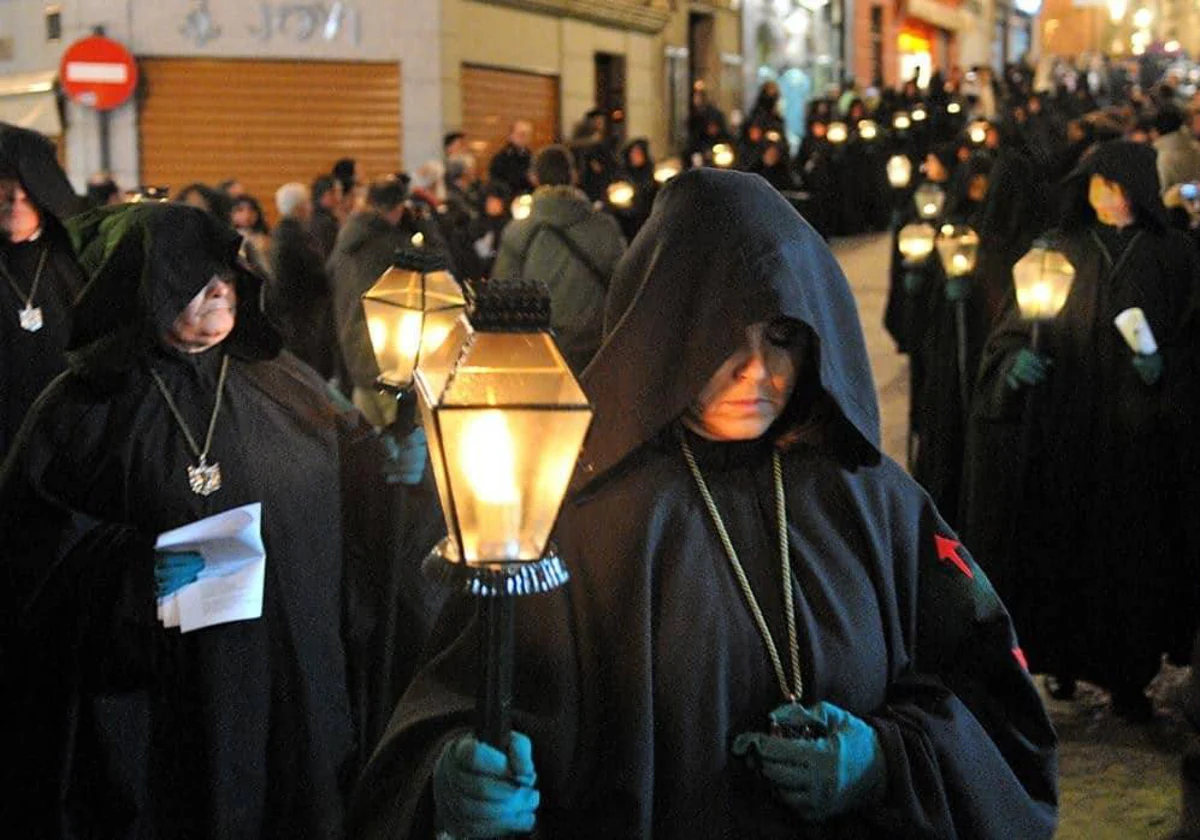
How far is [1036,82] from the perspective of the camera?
132 feet

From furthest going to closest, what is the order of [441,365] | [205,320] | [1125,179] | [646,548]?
[1125,179]
[205,320]
[646,548]
[441,365]

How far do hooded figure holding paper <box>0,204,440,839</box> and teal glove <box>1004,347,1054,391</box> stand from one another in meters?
3.52

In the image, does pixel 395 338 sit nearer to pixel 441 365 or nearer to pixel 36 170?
pixel 441 365

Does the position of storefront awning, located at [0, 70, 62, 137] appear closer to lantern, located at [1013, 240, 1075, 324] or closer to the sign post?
the sign post

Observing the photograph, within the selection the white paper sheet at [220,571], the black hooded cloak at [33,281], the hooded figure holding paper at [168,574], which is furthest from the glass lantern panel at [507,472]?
the black hooded cloak at [33,281]

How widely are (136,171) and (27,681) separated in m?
17.6

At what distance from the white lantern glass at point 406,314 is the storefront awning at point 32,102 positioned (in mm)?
17773

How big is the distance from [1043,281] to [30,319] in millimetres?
4046

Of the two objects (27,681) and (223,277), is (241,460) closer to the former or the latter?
(223,277)

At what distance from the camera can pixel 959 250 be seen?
31.6 ft

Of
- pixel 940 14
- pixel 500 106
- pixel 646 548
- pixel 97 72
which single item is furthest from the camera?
pixel 940 14

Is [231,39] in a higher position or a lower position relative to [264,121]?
higher

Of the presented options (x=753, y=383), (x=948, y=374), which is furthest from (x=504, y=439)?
(x=948, y=374)

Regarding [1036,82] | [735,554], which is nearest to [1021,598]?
[735,554]
